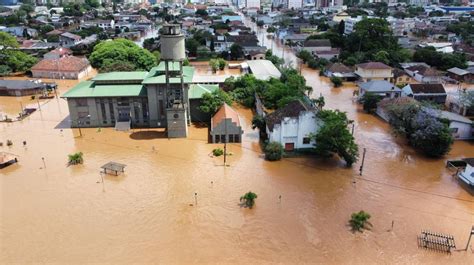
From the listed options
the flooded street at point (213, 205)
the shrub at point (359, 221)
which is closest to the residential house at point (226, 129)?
the flooded street at point (213, 205)

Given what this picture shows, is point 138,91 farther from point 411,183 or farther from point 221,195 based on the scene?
point 411,183

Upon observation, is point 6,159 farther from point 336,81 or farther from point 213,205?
point 336,81

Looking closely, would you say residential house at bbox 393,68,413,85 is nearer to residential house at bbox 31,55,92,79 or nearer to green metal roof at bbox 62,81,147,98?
green metal roof at bbox 62,81,147,98

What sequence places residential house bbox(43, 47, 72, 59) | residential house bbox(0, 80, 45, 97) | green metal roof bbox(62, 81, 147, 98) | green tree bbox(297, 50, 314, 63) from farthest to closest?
green tree bbox(297, 50, 314, 63)
residential house bbox(43, 47, 72, 59)
residential house bbox(0, 80, 45, 97)
green metal roof bbox(62, 81, 147, 98)

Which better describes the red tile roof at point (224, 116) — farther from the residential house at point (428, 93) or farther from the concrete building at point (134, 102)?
the residential house at point (428, 93)

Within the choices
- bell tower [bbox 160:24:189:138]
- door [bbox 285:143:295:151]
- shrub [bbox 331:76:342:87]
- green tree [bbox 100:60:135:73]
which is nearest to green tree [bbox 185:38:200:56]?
green tree [bbox 100:60:135:73]

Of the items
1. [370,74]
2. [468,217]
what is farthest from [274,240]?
[370,74]
